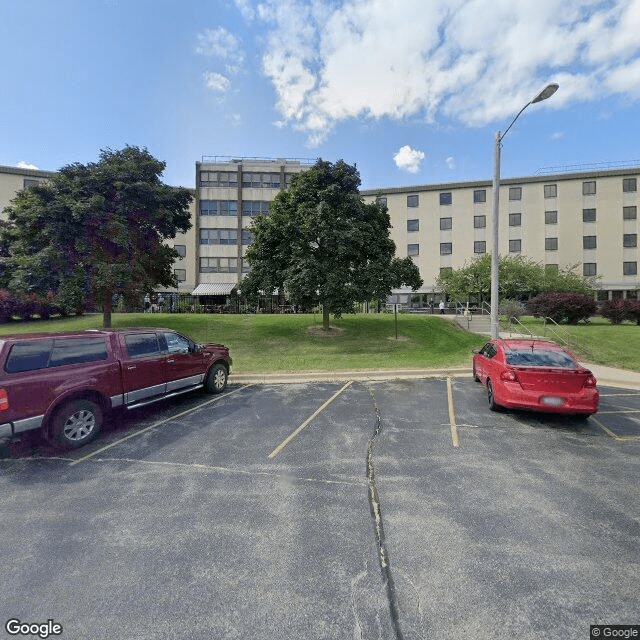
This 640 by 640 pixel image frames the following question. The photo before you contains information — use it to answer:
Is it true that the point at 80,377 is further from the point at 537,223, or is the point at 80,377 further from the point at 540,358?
the point at 537,223

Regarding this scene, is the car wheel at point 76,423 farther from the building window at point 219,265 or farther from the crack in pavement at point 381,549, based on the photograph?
the building window at point 219,265

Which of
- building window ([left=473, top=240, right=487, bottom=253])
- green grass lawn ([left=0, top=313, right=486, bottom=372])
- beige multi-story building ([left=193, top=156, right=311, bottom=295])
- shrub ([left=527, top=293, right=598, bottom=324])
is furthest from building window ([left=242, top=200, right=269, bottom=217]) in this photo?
shrub ([left=527, top=293, right=598, bottom=324])

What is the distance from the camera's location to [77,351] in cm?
569

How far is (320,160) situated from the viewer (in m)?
17.3

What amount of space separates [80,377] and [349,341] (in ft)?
41.1

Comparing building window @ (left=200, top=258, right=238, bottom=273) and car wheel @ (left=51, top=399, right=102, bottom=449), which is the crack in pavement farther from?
building window @ (left=200, top=258, right=238, bottom=273)

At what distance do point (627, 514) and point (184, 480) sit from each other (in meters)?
5.12

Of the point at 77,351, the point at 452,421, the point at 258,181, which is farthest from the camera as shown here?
the point at 258,181

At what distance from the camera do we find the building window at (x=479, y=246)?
40728mm

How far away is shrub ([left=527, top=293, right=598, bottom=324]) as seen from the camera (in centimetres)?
2134

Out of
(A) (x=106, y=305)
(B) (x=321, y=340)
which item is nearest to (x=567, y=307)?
(B) (x=321, y=340)

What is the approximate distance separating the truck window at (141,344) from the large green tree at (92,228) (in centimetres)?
975

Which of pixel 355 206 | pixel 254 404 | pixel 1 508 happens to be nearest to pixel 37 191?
pixel 355 206

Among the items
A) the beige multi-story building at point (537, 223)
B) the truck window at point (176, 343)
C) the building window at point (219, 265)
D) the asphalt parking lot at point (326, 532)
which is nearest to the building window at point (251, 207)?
the building window at point (219, 265)
